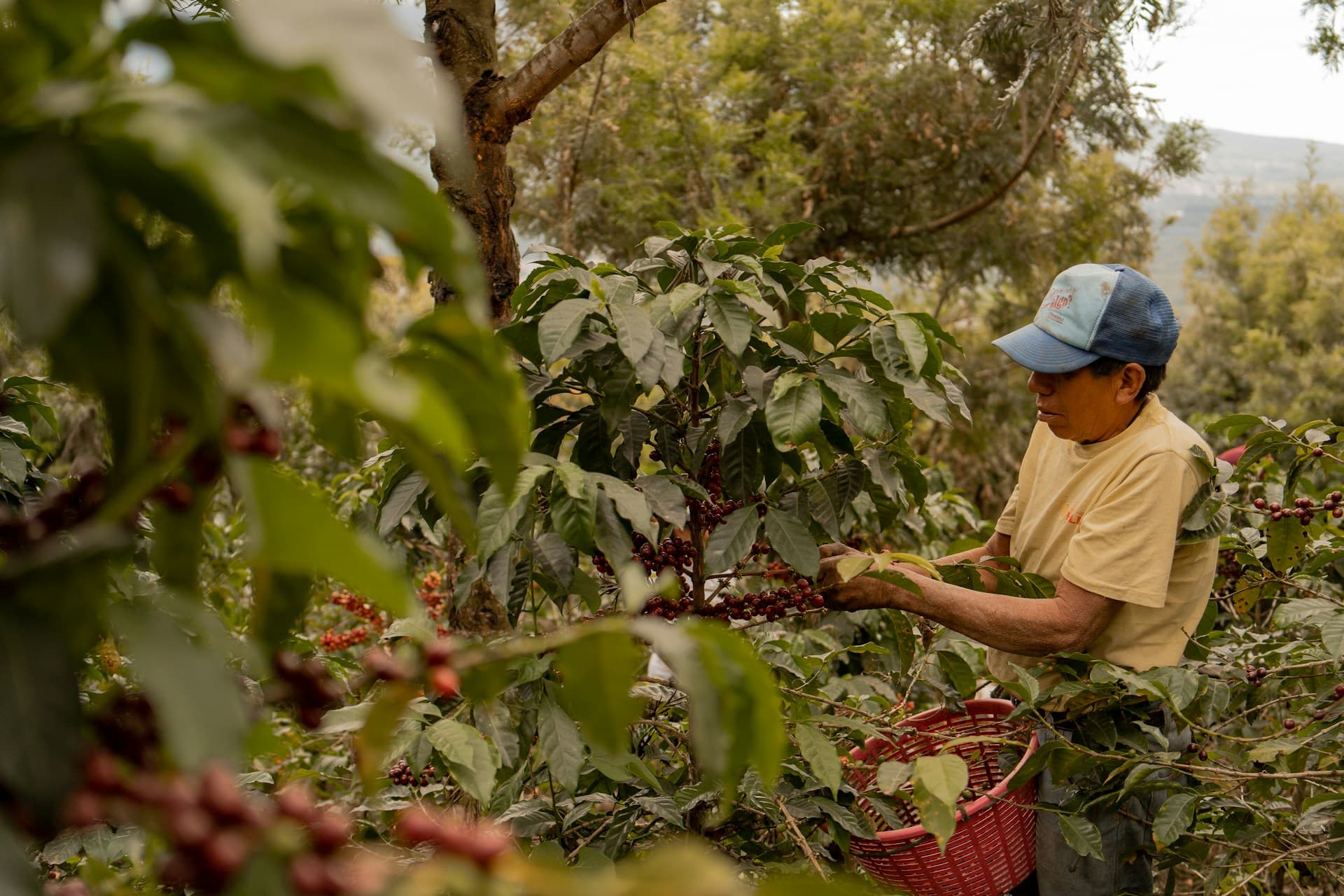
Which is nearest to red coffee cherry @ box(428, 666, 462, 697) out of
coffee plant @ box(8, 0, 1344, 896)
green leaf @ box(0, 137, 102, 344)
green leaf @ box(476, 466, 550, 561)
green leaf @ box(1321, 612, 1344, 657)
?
coffee plant @ box(8, 0, 1344, 896)

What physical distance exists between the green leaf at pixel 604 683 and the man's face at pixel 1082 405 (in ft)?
4.66

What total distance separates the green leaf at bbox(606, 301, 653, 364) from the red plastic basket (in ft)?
2.01

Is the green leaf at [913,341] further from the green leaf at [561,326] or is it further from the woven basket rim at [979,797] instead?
the woven basket rim at [979,797]

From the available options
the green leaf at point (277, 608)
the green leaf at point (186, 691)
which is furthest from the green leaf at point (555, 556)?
the green leaf at point (186, 691)

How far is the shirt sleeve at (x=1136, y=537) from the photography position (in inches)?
61.5

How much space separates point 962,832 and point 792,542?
1.87 ft

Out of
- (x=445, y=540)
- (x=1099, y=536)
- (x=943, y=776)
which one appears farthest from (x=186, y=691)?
(x=445, y=540)

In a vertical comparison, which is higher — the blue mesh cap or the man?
the blue mesh cap

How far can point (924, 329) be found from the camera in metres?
1.33

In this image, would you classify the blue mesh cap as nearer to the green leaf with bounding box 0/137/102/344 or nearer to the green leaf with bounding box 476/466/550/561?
the green leaf with bounding box 476/466/550/561

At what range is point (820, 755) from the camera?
1.17 m

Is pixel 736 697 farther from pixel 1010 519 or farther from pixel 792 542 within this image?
pixel 1010 519

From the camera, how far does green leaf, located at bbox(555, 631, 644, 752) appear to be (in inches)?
18.2

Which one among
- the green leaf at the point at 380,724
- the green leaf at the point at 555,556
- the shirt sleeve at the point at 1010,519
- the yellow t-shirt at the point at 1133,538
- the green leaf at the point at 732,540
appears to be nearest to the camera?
the green leaf at the point at 380,724
